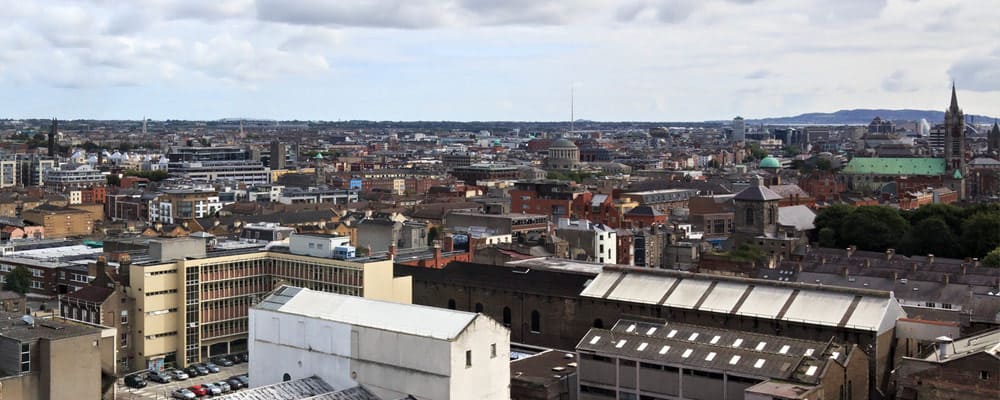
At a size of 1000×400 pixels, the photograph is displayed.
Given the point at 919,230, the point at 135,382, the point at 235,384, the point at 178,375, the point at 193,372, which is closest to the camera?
the point at 235,384

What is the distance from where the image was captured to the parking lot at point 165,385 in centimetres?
6088

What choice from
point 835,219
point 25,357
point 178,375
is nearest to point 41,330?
point 25,357

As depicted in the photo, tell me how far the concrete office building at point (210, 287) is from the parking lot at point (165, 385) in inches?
112

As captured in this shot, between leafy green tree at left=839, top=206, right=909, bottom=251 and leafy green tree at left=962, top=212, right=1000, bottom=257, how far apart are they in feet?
19.1

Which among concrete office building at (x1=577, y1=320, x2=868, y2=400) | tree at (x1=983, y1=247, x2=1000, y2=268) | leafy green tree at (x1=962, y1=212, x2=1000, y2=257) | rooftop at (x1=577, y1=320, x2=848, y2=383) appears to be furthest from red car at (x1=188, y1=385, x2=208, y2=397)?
leafy green tree at (x1=962, y1=212, x2=1000, y2=257)

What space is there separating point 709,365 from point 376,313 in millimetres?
14442

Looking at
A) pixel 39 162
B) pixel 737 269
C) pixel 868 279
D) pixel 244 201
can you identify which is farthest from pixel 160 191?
pixel 868 279

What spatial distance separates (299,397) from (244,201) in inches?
4251

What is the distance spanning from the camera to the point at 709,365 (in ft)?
154

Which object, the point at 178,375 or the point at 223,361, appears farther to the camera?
the point at 223,361

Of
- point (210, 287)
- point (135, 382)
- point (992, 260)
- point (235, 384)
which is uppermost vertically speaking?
point (992, 260)

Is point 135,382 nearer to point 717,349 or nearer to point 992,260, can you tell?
→ point 717,349

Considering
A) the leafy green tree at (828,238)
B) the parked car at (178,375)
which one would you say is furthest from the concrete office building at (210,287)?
the leafy green tree at (828,238)

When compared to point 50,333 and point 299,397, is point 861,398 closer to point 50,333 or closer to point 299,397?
point 299,397
